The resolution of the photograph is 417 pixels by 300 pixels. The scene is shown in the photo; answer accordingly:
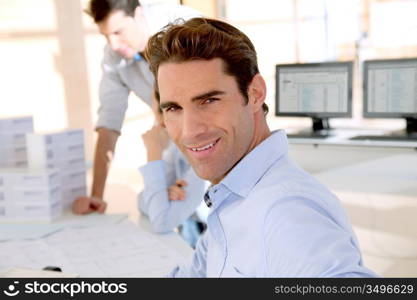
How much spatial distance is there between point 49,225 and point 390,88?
232 centimetres

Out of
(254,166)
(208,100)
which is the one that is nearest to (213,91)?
(208,100)

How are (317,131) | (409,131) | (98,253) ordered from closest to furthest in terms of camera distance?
1. (98,253)
2. (409,131)
3. (317,131)

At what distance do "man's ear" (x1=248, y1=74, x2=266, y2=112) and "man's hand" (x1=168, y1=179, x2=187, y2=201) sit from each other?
31.8 inches

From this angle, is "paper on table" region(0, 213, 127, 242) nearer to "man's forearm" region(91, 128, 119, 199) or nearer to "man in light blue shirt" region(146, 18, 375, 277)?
"man's forearm" region(91, 128, 119, 199)

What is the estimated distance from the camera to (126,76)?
92.0 inches

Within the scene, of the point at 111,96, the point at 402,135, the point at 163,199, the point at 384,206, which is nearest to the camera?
the point at 163,199

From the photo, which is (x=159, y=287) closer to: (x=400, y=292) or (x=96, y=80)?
(x=400, y=292)

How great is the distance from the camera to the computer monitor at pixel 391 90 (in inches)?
126

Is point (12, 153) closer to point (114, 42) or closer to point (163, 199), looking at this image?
point (114, 42)

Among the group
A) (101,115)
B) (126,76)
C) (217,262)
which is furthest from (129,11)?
(217,262)

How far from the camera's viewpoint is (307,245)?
712 millimetres

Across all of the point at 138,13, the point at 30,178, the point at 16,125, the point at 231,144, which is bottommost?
the point at 30,178

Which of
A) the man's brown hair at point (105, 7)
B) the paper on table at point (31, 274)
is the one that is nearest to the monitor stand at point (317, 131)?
the man's brown hair at point (105, 7)

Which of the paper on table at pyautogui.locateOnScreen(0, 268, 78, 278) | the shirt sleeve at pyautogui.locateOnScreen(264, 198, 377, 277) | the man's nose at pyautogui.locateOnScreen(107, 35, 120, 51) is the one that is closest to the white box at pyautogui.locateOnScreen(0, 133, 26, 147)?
the man's nose at pyautogui.locateOnScreen(107, 35, 120, 51)
